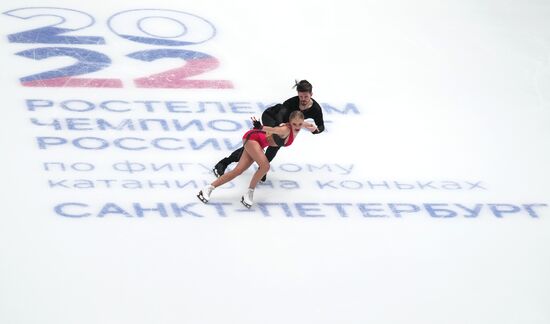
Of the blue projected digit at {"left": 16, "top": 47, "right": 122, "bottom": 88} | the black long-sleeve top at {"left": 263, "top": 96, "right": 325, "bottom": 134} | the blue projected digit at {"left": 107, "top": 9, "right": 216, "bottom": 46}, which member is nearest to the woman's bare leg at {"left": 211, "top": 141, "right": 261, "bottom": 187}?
the black long-sleeve top at {"left": 263, "top": 96, "right": 325, "bottom": 134}

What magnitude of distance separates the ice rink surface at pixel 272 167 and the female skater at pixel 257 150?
0.51 feet

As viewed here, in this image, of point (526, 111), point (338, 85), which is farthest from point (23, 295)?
point (526, 111)

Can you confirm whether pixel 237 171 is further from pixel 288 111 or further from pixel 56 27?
pixel 56 27

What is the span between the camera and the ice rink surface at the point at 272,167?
567 centimetres

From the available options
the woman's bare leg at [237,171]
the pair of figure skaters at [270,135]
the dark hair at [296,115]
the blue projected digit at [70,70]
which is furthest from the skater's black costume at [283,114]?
the blue projected digit at [70,70]

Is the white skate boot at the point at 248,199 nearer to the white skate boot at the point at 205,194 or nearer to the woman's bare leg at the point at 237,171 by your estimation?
the woman's bare leg at the point at 237,171

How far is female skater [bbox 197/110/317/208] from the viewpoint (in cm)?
639

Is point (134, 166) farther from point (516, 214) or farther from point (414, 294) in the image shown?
point (516, 214)

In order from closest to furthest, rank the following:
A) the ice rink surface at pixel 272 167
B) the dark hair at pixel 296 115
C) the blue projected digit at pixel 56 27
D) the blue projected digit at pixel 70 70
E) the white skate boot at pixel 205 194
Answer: the ice rink surface at pixel 272 167
the dark hair at pixel 296 115
the white skate boot at pixel 205 194
the blue projected digit at pixel 70 70
the blue projected digit at pixel 56 27

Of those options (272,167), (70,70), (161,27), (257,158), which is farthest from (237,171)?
(161,27)

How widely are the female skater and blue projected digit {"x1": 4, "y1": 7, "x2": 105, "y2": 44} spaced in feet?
10.4

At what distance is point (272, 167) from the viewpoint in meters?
7.15

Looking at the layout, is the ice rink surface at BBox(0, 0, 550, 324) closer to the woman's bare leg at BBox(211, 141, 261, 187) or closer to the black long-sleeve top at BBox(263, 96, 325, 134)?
the woman's bare leg at BBox(211, 141, 261, 187)

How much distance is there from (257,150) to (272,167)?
0.76 metres
